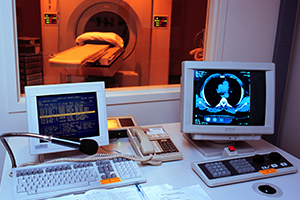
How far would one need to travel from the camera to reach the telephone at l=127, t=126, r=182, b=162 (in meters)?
Result: 1.21

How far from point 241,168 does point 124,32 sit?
5.45 ft

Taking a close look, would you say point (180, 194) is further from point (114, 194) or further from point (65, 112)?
point (65, 112)

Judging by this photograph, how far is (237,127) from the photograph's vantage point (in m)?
1.25

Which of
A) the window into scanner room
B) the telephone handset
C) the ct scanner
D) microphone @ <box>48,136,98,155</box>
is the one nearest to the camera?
microphone @ <box>48,136,98,155</box>

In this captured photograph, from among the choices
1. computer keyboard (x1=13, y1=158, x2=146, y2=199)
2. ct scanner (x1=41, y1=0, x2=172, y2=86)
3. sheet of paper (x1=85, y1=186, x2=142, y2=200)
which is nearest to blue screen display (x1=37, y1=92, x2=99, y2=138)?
computer keyboard (x1=13, y1=158, x2=146, y2=199)

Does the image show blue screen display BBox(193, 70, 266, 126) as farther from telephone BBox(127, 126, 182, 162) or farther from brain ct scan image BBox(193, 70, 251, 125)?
telephone BBox(127, 126, 182, 162)

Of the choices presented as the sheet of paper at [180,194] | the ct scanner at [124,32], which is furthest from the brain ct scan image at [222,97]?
the ct scanner at [124,32]

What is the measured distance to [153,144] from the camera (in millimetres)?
1303

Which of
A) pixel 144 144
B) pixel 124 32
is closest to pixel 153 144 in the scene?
pixel 144 144

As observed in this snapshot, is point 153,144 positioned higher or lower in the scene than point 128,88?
lower

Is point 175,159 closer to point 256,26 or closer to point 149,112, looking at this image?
point 149,112

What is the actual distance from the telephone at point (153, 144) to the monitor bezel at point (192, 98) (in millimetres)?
121

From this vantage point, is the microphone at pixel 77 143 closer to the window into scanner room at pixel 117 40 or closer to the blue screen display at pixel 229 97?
the blue screen display at pixel 229 97

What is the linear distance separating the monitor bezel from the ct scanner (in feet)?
2.80
